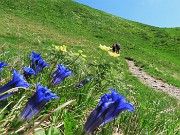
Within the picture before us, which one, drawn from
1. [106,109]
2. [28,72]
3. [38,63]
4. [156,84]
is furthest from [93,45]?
[106,109]

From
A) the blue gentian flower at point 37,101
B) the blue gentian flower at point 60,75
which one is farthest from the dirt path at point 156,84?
the blue gentian flower at point 37,101

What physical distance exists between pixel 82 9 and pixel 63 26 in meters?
12.1

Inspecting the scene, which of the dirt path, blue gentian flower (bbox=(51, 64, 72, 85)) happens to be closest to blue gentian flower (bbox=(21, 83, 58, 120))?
blue gentian flower (bbox=(51, 64, 72, 85))

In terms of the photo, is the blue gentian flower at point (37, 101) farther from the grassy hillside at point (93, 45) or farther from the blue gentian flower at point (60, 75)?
the blue gentian flower at point (60, 75)

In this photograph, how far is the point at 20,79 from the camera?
222 centimetres

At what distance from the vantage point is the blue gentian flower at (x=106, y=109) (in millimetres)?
2203

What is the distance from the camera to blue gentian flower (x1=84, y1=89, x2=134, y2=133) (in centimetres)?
220

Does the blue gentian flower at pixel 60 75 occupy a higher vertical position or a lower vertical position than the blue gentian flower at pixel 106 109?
lower

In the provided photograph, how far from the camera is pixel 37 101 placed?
7.02ft

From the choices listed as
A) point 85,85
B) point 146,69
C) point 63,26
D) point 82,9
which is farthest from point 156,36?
point 85,85

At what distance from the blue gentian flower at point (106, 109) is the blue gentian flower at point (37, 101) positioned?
0.92 feet

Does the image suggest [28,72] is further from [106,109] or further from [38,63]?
[106,109]

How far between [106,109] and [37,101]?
0.40 metres

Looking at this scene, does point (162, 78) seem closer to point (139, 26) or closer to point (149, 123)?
point (149, 123)
